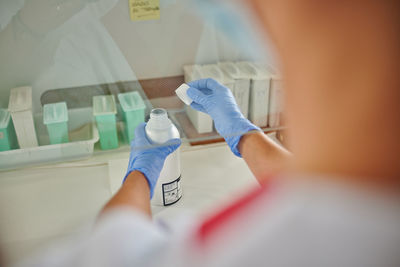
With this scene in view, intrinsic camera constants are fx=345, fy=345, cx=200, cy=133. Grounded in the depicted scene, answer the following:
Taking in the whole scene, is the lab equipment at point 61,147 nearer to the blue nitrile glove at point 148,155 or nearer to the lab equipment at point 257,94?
the blue nitrile glove at point 148,155

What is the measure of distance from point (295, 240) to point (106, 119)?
50 centimetres

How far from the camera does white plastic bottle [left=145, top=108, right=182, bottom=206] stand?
2.34ft

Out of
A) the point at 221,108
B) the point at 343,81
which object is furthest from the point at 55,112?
the point at 343,81

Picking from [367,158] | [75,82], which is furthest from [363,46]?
[75,82]

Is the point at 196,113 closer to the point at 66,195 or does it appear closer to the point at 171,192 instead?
the point at 171,192

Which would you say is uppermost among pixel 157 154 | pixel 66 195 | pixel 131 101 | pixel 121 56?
pixel 121 56

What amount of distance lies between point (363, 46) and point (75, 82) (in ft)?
1.85

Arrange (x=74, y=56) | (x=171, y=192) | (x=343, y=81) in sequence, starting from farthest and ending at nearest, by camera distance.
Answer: (x=171, y=192) < (x=74, y=56) < (x=343, y=81)

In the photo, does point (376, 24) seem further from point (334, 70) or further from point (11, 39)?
point (11, 39)

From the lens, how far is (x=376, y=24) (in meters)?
0.40

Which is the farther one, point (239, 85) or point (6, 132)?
point (239, 85)

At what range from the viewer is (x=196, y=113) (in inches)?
30.5

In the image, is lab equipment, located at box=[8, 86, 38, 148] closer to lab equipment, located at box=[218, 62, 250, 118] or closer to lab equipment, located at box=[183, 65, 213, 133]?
lab equipment, located at box=[183, 65, 213, 133]

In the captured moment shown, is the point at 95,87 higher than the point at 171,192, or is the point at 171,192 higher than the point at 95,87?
the point at 95,87
